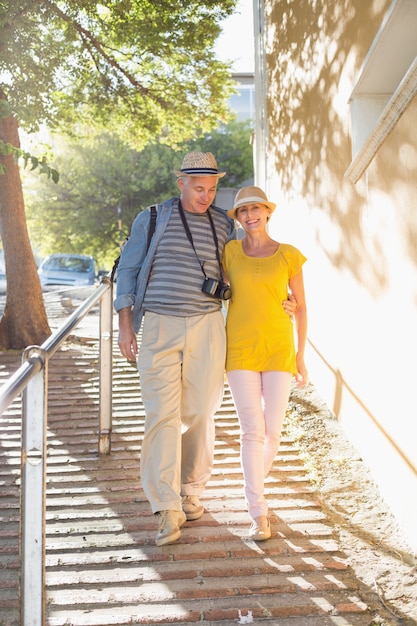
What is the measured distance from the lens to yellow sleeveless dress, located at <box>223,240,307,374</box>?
3.74 metres

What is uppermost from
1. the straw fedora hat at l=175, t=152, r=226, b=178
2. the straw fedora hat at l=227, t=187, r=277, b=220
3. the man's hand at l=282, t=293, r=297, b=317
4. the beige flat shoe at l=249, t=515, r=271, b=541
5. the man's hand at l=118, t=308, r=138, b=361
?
the straw fedora hat at l=175, t=152, r=226, b=178

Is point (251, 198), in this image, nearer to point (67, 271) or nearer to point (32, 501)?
point (32, 501)

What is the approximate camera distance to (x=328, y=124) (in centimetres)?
550

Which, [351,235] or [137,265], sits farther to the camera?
[351,235]

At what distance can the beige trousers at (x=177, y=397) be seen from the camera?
143 inches

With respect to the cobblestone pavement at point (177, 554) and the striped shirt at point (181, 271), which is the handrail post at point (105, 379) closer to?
the cobblestone pavement at point (177, 554)

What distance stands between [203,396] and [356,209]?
1655 millimetres

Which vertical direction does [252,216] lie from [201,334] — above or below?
above

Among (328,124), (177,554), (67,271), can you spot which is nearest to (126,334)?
(177,554)

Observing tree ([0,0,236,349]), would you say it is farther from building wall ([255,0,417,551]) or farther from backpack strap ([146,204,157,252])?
backpack strap ([146,204,157,252])

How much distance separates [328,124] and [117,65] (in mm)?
7334

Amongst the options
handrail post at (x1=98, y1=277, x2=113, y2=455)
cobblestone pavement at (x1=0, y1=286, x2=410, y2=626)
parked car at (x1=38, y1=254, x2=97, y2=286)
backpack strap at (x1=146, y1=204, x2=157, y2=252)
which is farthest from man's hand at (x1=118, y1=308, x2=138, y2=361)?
parked car at (x1=38, y1=254, x2=97, y2=286)

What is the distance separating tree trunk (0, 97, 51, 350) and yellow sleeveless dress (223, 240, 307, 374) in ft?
18.9

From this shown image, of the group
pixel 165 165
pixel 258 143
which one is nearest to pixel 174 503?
pixel 258 143
